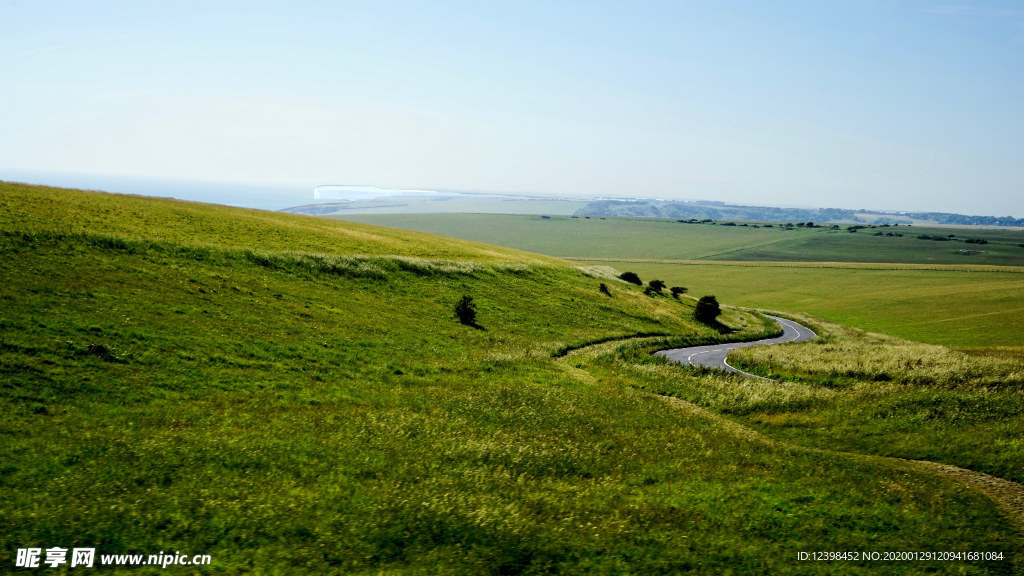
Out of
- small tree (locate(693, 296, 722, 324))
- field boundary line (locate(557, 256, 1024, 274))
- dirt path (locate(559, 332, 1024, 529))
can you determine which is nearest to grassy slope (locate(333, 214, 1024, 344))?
field boundary line (locate(557, 256, 1024, 274))

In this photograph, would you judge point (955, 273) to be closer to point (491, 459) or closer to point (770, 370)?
point (770, 370)

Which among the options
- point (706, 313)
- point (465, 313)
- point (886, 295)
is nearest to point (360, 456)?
point (465, 313)

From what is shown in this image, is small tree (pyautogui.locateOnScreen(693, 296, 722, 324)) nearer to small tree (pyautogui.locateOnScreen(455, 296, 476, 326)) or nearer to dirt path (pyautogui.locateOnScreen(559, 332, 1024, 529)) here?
small tree (pyautogui.locateOnScreen(455, 296, 476, 326))

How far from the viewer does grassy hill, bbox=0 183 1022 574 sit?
40.9 feet

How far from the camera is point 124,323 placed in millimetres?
26266

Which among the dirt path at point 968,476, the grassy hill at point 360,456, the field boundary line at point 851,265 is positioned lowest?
the dirt path at point 968,476

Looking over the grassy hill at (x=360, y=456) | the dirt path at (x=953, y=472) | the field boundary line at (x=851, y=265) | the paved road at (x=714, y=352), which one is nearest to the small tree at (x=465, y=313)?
the grassy hill at (x=360, y=456)

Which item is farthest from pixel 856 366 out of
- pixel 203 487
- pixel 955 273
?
pixel 955 273

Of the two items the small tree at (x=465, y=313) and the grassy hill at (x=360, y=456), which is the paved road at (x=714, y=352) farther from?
the small tree at (x=465, y=313)

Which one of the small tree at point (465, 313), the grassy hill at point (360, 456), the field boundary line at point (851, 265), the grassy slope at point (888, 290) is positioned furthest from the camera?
the field boundary line at point (851, 265)

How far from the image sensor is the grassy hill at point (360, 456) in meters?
12.5

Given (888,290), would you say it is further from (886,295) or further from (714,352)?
(714,352)

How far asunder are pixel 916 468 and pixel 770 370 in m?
21.6

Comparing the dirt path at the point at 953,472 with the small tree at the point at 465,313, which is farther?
the small tree at the point at 465,313
